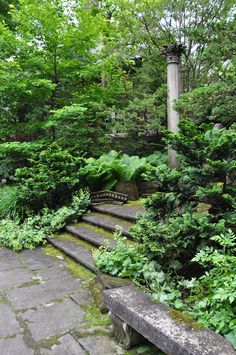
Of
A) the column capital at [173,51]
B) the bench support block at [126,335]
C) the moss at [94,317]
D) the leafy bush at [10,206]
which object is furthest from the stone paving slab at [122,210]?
the column capital at [173,51]

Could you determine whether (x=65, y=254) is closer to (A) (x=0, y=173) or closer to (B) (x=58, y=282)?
(B) (x=58, y=282)

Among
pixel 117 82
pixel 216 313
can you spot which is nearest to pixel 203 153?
pixel 216 313

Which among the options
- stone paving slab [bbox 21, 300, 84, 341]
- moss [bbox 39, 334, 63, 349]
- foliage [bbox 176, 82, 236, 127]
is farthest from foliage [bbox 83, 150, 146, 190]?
moss [bbox 39, 334, 63, 349]

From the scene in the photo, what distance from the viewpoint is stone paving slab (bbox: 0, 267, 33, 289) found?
3.08 meters

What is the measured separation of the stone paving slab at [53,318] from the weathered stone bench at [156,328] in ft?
1.37

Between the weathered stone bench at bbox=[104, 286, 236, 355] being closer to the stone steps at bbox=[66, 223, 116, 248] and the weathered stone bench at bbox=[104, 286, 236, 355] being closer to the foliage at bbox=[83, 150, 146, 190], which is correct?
the stone steps at bbox=[66, 223, 116, 248]

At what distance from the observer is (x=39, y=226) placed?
15.7ft

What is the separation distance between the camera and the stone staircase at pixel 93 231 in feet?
12.4

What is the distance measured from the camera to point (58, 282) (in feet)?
10.1

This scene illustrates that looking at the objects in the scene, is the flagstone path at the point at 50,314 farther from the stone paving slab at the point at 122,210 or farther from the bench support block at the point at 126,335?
the stone paving slab at the point at 122,210

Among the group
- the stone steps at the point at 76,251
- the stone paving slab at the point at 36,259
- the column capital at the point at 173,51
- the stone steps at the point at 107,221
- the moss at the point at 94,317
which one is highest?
the column capital at the point at 173,51

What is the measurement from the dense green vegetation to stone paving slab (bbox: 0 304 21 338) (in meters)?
0.80

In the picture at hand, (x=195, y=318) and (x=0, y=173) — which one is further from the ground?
(x=0, y=173)

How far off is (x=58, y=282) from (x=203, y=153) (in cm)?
193
